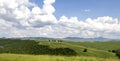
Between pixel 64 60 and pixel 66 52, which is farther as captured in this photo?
pixel 66 52

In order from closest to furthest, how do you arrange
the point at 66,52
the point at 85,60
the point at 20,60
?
the point at 20,60
the point at 85,60
the point at 66,52

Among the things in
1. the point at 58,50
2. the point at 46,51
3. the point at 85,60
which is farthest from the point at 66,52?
the point at 85,60

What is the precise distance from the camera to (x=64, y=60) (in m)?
33.7

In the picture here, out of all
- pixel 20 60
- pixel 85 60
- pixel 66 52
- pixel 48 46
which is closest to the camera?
pixel 20 60

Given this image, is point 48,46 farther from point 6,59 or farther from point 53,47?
point 6,59

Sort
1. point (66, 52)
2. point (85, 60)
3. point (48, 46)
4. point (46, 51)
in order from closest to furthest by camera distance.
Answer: point (85, 60), point (66, 52), point (46, 51), point (48, 46)

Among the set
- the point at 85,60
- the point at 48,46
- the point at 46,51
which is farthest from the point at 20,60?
the point at 48,46

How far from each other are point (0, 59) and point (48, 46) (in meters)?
91.9

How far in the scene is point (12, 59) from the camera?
3378 centimetres

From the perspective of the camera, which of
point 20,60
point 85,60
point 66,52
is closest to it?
point 20,60

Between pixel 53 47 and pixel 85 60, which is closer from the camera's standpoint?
pixel 85 60

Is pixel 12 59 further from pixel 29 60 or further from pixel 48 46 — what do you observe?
pixel 48 46

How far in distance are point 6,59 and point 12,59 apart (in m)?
0.93

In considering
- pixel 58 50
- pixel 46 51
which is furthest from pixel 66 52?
pixel 46 51
